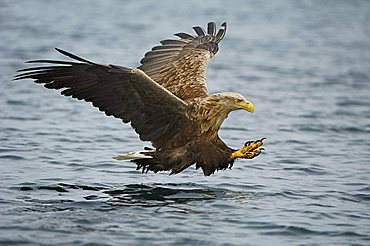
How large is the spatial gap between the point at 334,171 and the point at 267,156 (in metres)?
0.87

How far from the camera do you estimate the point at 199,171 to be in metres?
8.72

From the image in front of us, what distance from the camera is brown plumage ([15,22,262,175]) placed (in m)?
7.33

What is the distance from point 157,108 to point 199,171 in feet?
4.32

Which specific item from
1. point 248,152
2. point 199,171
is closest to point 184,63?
point 199,171

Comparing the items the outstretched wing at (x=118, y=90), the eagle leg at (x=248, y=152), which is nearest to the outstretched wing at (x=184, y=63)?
the outstretched wing at (x=118, y=90)

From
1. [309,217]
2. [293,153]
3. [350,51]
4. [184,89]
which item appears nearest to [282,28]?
[350,51]

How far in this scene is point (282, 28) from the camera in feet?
68.2

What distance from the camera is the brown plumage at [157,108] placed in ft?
24.0

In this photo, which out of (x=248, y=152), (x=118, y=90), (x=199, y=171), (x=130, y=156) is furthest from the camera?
(x=199, y=171)

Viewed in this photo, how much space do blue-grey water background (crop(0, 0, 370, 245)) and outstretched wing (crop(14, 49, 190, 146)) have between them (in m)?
0.67

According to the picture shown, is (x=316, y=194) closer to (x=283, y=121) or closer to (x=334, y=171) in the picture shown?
(x=334, y=171)

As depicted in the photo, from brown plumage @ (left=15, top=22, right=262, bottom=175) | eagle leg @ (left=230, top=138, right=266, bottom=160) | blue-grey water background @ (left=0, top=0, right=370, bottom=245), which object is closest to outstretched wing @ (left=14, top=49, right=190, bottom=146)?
brown plumage @ (left=15, top=22, right=262, bottom=175)

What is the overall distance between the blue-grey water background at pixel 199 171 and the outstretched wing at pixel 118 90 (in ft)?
2.21

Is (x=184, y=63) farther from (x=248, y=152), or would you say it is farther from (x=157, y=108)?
(x=248, y=152)
